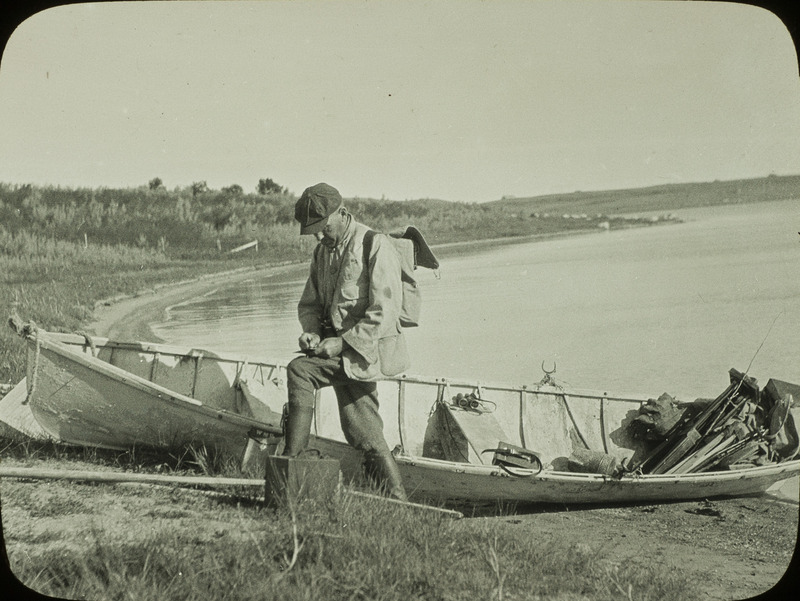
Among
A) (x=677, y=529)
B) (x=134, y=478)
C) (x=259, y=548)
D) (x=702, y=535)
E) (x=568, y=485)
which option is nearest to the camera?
(x=259, y=548)

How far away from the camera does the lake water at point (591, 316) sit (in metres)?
14.2

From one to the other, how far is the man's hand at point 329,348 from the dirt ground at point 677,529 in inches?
46.1

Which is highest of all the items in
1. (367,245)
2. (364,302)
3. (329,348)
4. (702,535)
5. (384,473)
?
(367,245)

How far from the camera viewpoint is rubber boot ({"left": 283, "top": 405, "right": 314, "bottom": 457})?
542 cm

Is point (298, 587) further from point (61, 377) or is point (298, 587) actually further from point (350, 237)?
point (61, 377)

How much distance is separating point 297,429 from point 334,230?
49.6 inches

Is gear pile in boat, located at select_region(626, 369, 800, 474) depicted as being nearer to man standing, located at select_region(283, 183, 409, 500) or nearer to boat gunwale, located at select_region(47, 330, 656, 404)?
boat gunwale, located at select_region(47, 330, 656, 404)

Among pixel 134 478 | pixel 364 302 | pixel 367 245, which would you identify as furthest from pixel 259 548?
pixel 367 245

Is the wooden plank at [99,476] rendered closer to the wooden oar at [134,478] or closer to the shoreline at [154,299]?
the wooden oar at [134,478]

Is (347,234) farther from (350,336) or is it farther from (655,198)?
(655,198)

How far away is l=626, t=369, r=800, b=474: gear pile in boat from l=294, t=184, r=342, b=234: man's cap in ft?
10.5

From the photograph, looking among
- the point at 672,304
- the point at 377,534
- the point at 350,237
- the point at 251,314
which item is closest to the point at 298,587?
the point at 377,534

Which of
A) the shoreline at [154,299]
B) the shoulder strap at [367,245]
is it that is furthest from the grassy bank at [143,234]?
the shoulder strap at [367,245]

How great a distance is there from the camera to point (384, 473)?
5.73 metres
